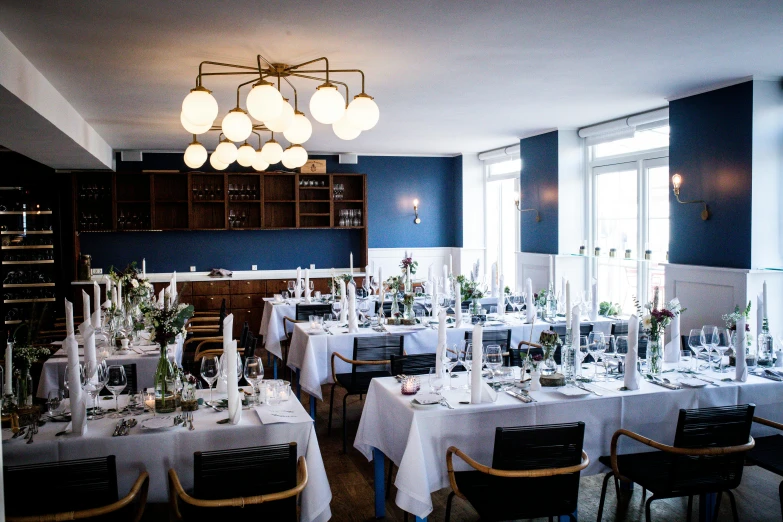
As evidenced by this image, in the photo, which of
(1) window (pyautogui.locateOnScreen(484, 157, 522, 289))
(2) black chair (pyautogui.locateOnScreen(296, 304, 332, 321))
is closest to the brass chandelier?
(2) black chair (pyautogui.locateOnScreen(296, 304, 332, 321))

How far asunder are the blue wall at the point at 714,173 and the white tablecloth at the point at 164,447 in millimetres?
4896

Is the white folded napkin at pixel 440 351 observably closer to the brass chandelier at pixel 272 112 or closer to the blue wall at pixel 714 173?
the brass chandelier at pixel 272 112

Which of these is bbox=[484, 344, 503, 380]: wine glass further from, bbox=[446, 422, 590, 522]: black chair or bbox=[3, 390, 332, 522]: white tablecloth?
bbox=[3, 390, 332, 522]: white tablecloth

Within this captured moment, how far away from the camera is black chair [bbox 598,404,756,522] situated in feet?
10.4

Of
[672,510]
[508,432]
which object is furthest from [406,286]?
[508,432]

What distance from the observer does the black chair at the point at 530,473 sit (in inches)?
114

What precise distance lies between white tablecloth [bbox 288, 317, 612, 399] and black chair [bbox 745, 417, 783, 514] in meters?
2.62

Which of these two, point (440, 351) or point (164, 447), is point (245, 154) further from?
point (164, 447)

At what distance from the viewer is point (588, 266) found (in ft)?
30.2

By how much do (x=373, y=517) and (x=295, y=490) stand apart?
1.36 m

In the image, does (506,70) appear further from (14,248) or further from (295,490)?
(14,248)

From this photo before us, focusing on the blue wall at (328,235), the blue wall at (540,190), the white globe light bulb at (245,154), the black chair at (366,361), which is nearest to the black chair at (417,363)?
the black chair at (366,361)

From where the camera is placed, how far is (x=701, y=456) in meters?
3.28

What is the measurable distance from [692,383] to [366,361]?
2470mm
